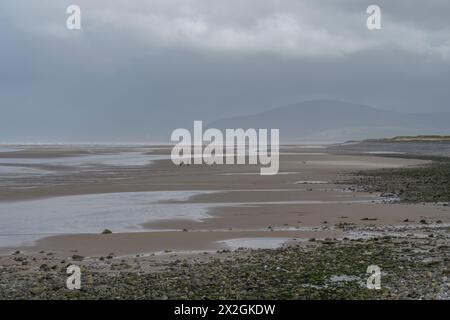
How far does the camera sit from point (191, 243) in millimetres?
13281

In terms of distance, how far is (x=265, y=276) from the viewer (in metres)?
9.24

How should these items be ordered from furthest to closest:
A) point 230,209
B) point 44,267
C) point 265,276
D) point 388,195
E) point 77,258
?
1. point 388,195
2. point 230,209
3. point 77,258
4. point 44,267
5. point 265,276

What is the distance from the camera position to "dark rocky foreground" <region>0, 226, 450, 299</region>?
8.20 meters

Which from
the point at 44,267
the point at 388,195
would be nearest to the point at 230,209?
the point at 388,195

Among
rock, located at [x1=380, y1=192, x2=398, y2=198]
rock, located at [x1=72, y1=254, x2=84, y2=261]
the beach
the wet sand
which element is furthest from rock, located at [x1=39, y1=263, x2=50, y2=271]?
rock, located at [x1=380, y1=192, x2=398, y2=198]

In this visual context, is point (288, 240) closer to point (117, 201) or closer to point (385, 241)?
point (385, 241)

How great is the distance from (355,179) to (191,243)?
61.3 feet

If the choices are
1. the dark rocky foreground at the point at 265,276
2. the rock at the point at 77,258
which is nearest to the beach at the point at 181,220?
the rock at the point at 77,258

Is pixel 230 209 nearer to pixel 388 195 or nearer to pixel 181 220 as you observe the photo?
pixel 181 220

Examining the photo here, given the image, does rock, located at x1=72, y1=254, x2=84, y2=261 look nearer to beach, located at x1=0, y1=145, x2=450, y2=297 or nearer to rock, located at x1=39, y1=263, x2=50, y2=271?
beach, located at x1=0, y1=145, x2=450, y2=297

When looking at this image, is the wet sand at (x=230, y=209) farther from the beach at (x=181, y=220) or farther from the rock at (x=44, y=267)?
the rock at (x=44, y=267)

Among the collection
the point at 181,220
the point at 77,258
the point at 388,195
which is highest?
the point at 388,195

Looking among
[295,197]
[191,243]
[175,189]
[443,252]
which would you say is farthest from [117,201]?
[443,252]

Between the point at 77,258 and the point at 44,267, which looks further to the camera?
Result: the point at 77,258
